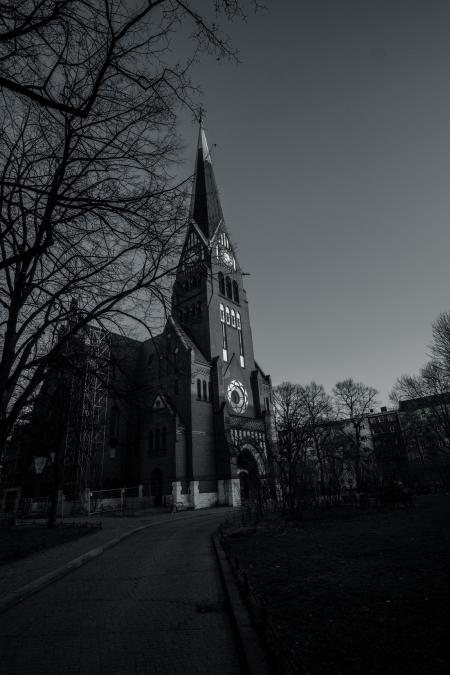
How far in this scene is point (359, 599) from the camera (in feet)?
15.8

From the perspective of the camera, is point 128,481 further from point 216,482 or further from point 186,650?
point 186,650

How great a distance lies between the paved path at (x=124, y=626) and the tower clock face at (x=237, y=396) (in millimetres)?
29030

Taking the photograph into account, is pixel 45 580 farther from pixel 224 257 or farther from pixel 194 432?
pixel 194 432

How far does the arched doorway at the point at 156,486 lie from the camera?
32706 millimetres

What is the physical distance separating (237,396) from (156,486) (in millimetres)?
11651

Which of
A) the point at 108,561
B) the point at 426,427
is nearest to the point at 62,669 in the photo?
the point at 108,561

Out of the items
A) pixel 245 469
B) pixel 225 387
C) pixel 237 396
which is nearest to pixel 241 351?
pixel 237 396

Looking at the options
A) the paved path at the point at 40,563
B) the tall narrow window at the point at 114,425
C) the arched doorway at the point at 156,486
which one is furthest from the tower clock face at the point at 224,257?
the tall narrow window at the point at 114,425

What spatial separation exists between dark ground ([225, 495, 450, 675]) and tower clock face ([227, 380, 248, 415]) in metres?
27.2

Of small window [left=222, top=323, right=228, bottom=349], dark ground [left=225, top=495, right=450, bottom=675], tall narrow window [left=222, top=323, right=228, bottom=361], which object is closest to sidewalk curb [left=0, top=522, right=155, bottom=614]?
dark ground [left=225, top=495, right=450, bottom=675]

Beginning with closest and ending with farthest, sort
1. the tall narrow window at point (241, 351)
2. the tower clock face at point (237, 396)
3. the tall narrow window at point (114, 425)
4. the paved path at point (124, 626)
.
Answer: the paved path at point (124, 626) < the tower clock face at point (237, 396) < the tall narrow window at point (114, 425) < the tall narrow window at point (241, 351)

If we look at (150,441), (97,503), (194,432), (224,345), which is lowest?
(97,503)

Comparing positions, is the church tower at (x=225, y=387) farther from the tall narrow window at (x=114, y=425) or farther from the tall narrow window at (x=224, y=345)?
the tall narrow window at (x=114, y=425)

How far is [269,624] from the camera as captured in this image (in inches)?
144
